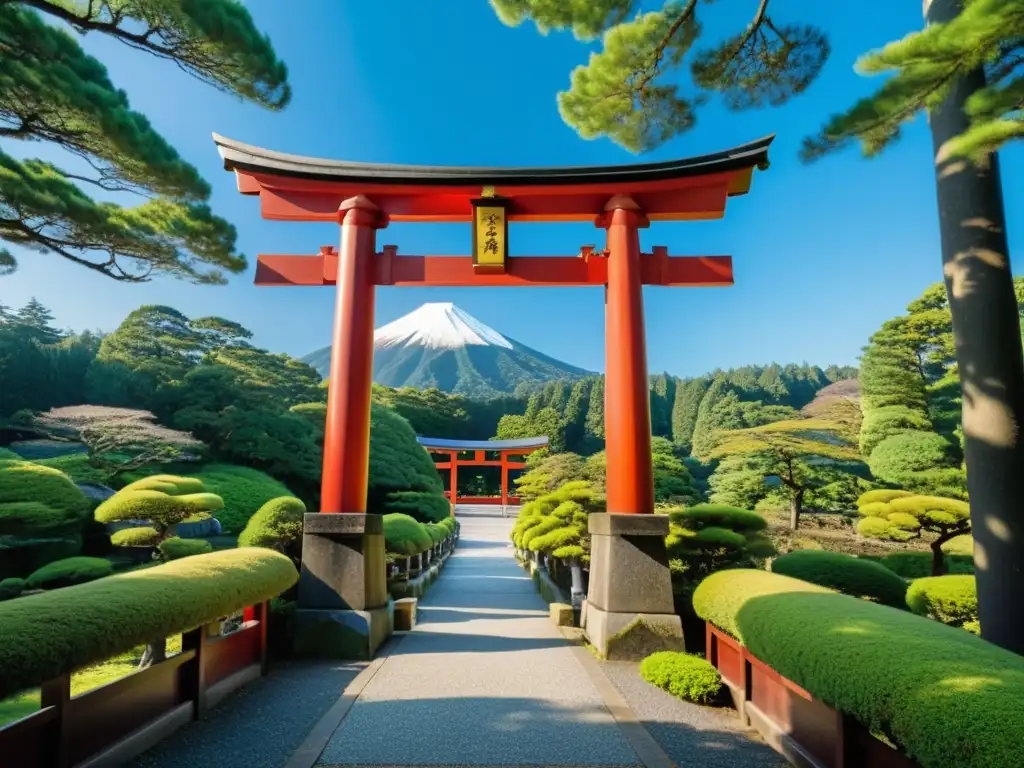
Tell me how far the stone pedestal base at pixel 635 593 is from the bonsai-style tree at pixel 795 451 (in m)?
9.76

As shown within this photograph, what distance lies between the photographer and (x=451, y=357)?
107 m

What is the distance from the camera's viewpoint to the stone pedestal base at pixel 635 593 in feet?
20.0

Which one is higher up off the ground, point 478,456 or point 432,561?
point 478,456

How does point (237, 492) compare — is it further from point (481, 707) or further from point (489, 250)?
point (481, 707)

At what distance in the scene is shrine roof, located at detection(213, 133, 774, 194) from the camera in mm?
7180

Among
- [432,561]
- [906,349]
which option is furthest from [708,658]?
[906,349]

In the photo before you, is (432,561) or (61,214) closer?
(61,214)

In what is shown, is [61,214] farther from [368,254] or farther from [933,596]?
[933,596]

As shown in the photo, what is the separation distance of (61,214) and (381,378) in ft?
317

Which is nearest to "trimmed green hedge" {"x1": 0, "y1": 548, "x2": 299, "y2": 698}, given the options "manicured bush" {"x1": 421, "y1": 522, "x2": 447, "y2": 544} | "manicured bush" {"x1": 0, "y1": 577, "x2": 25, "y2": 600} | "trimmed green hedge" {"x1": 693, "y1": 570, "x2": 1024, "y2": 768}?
"trimmed green hedge" {"x1": 693, "y1": 570, "x2": 1024, "y2": 768}

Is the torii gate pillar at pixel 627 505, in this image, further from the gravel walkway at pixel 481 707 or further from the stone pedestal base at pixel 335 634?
the stone pedestal base at pixel 335 634

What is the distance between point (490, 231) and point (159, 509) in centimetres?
733

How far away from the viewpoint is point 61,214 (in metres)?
6.18

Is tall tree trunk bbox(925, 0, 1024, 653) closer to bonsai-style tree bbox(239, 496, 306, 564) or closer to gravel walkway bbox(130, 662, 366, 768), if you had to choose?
gravel walkway bbox(130, 662, 366, 768)
